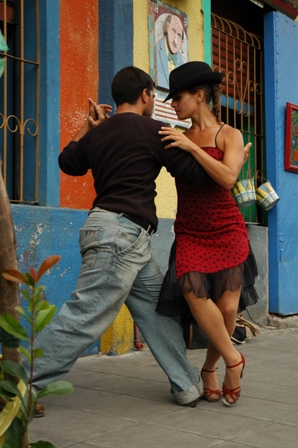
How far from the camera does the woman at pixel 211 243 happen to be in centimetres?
392

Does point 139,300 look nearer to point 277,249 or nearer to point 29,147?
point 29,147

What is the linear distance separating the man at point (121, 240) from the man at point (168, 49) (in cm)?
254

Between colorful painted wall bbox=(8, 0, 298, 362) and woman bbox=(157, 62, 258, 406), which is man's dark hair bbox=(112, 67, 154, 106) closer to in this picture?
woman bbox=(157, 62, 258, 406)

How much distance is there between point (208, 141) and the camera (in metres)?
4.04

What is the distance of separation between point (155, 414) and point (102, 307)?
0.59m

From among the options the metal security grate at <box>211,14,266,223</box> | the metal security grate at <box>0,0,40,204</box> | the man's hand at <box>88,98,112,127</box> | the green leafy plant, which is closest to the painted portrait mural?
the metal security grate at <box>211,14,266,223</box>

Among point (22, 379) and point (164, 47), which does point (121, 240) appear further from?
point (164, 47)

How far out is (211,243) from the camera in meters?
4.01

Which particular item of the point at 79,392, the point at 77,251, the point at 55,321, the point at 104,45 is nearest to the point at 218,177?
the point at 55,321

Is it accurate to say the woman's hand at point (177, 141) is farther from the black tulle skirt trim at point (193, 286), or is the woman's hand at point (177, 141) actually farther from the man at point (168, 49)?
the man at point (168, 49)

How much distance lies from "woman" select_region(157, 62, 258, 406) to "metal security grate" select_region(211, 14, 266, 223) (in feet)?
12.0

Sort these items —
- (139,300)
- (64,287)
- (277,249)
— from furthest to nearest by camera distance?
1. (277,249)
2. (64,287)
3. (139,300)

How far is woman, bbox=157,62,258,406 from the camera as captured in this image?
392 centimetres

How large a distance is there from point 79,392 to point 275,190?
4287 mm
